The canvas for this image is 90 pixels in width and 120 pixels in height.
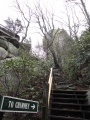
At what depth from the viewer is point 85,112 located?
16.2 feet

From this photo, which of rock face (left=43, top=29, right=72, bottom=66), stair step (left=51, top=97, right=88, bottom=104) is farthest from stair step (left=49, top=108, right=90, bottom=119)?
rock face (left=43, top=29, right=72, bottom=66)

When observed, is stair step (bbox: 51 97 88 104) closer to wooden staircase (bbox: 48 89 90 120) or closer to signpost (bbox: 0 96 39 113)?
wooden staircase (bbox: 48 89 90 120)

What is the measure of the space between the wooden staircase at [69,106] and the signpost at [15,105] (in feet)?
10.0

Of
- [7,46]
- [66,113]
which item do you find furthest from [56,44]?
[66,113]

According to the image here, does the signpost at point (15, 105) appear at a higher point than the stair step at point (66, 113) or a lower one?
higher

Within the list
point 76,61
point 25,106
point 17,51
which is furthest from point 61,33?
point 25,106

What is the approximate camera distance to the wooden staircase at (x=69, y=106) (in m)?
4.92

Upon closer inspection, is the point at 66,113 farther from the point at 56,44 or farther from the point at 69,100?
the point at 56,44

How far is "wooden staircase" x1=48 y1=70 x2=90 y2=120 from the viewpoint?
4.92 m

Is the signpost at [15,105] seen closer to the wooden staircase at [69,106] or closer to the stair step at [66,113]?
the wooden staircase at [69,106]

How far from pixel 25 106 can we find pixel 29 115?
3.39 metres

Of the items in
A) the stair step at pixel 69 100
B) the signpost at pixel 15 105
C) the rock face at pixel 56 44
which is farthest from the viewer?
the rock face at pixel 56 44

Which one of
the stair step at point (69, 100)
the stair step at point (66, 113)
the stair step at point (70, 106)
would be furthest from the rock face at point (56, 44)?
the stair step at point (66, 113)

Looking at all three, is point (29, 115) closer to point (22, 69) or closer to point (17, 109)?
point (22, 69)
